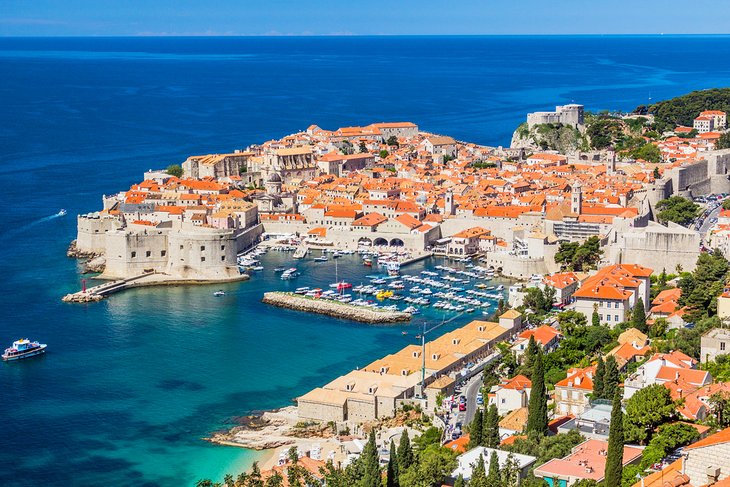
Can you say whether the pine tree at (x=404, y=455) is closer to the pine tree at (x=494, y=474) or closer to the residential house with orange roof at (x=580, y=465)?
the pine tree at (x=494, y=474)

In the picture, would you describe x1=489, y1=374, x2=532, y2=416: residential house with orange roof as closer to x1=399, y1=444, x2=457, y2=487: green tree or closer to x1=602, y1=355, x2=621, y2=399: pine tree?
x1=602, y1=355, x2=621, y2=399: pine tree

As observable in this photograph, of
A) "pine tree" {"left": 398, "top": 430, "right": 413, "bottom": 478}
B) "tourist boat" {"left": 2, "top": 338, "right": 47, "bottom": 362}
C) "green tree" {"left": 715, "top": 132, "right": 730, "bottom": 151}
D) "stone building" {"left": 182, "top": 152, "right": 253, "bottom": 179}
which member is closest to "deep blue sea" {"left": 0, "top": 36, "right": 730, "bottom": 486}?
"tourist boat" {"left": 2, "top": 338, "right": 47, "bottom": 362}

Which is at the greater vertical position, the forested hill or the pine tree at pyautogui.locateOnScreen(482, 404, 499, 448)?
the forested hill

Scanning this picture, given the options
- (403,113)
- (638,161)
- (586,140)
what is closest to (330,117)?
(403,113)

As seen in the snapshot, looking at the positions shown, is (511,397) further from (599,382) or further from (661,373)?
(661,373)

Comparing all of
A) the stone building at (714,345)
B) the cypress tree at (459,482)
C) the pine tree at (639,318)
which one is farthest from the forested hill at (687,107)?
the cypress tree at (459,482)

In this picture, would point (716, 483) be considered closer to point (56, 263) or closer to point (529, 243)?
point (529, 243)
